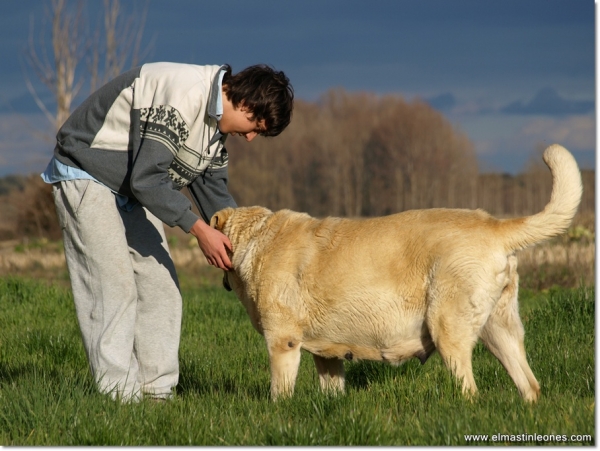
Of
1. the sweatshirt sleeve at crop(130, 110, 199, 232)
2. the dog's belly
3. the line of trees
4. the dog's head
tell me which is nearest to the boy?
the sweatshirt sleeve at crop(130, 110, 199, 232)

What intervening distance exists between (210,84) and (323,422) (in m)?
2.05

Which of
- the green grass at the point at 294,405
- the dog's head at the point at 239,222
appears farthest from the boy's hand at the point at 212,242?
the green grass at the point at 294,405

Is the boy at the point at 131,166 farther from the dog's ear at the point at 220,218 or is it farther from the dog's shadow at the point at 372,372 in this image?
the dog's shadow at the point at 372,372

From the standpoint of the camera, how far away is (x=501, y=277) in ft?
12.8

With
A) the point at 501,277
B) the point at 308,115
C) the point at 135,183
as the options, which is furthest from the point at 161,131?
the point at 308,115

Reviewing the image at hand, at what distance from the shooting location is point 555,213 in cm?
391

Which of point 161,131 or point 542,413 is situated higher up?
point 161,131

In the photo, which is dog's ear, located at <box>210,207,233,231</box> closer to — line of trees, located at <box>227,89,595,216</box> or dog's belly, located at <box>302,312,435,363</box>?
dog's belly, located at <box>302,312,435,363</box>

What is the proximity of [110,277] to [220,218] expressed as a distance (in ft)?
2.83

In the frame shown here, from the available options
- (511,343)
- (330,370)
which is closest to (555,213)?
(511,343)

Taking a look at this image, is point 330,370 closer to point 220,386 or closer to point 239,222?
point 220,386

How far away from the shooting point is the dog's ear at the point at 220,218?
4.68 metres

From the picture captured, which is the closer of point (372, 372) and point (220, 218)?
point (220, 218)

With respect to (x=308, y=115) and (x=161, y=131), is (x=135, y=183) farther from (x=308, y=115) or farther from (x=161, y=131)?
(x=308, y=115)
